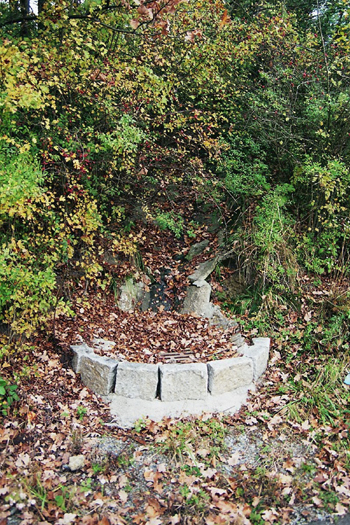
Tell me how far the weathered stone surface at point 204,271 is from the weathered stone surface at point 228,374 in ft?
5.18

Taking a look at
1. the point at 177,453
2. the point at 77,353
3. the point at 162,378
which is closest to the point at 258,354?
the point at 162,378

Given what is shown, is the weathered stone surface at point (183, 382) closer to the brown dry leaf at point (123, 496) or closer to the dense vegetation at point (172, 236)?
the dense vegetation at point (172, 236)

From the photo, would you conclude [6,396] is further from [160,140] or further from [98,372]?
[160,140]

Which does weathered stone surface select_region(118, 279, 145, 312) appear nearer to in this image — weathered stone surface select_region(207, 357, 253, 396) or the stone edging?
the stone edging

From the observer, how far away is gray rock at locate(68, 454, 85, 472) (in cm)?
326

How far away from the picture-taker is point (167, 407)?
13.6ft

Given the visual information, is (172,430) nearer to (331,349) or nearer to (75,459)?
(75,459)

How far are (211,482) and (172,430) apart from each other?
0.67 metres

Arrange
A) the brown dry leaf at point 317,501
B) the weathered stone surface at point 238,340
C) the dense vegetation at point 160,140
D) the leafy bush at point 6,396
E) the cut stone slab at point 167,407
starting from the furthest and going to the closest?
the weathered stone surface at point 238,340 → the cut stone slab at point 167,407 → the dense vegetation at point 160,140 → the leafy bush at point 6,396 → the brown dry leaf at point 317,501

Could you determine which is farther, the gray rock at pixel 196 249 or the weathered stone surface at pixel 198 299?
the gray rock at pixel 196 249

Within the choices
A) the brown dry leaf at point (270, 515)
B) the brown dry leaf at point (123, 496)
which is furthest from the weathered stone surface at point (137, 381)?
the brown dry leaf at point (270, 515)

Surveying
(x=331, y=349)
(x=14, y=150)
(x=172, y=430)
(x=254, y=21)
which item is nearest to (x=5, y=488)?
(x=172, y=430)

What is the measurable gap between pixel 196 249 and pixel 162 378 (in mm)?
2522

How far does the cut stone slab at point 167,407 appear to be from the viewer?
4.04 m
